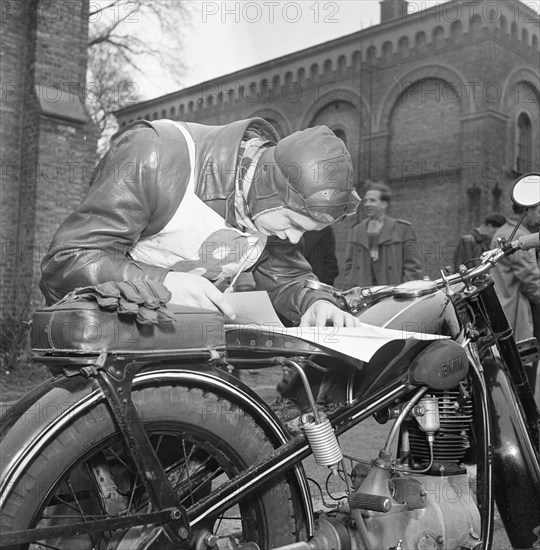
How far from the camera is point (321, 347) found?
76.8 inches

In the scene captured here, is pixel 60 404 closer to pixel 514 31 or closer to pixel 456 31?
pixel 456 31

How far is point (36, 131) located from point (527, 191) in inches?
349

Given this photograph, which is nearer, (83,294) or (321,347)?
(83,294)

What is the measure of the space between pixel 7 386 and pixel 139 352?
619 cm

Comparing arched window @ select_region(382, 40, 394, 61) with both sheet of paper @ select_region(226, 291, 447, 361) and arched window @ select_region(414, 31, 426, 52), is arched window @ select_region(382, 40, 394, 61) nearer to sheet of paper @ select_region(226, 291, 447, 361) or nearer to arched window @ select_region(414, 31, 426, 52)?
arched window @ select_region(414, 31, 426, 52)

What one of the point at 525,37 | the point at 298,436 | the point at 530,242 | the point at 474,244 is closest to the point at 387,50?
the point at 525,37

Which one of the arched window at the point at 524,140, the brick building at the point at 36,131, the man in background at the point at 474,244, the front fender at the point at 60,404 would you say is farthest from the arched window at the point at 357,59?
the front fender at the point at 60,404

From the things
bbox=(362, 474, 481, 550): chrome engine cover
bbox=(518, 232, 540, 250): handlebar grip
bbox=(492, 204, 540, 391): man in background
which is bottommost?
bbox=(362, 474, 481, 550): chrome engine cover

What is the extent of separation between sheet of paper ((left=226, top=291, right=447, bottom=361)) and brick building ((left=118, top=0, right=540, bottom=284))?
672 inches

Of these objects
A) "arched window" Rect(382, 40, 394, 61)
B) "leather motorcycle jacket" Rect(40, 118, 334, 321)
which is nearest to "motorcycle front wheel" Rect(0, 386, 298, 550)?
"leather motorcycle jacket" Rect(40, 118, 334, 321)

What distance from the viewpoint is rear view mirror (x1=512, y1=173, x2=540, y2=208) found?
2.44 m

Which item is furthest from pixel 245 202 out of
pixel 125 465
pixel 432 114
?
pixel 432 114

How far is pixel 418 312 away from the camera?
222cm

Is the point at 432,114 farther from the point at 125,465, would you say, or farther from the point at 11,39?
the point at 125,465
